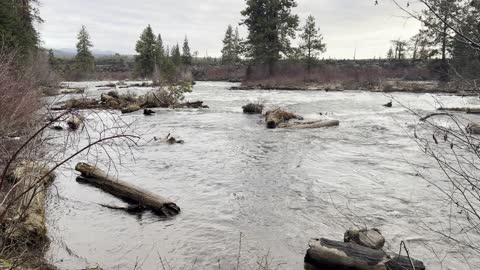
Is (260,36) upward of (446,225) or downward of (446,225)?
upward

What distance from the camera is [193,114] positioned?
896 inches

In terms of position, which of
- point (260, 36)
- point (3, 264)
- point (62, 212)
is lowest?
point (62, 212)

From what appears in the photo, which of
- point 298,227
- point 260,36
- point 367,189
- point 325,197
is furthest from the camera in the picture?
point 260,36

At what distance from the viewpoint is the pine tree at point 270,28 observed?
5178 centimetres

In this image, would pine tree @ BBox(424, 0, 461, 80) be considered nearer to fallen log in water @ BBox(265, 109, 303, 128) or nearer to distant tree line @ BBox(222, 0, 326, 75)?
fallen log in water @ BBox(265, 109, 303, 128)

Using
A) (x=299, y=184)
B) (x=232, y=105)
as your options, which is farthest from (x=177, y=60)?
(x=299, y=184)

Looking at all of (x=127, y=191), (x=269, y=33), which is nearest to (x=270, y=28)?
(x=269, y=33)

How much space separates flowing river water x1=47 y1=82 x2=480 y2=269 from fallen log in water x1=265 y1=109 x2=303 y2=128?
310cm

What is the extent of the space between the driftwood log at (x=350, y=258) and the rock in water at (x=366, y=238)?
0.21 metres

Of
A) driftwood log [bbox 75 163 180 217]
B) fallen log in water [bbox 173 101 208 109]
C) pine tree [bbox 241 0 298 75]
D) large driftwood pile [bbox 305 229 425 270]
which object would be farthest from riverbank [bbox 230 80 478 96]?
large driftwood pile [bbox 305 229 425 270]

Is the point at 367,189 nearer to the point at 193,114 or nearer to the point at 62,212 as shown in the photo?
the point at 62,212

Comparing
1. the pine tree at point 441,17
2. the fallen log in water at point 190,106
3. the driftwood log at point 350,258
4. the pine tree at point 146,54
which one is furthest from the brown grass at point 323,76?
the pine tree at point 441,17

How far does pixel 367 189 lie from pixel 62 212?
616 cm

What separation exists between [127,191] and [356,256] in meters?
4.76
